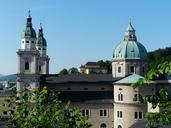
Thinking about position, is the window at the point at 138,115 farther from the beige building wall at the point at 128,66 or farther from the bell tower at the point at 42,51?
the bell tower at the point at 42,51

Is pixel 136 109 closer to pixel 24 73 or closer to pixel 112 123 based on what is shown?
pixel 112 123

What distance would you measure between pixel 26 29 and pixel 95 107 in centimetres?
1551

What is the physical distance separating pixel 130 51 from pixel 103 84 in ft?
23.9

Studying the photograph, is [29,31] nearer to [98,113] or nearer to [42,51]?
[98,113]


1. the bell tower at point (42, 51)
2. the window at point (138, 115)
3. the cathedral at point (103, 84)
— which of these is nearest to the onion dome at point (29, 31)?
the cathedral at point (103, 84)

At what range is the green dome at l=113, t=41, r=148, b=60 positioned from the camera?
6588 centimetres

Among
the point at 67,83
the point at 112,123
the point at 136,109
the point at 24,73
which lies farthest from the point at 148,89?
the point at 24,73

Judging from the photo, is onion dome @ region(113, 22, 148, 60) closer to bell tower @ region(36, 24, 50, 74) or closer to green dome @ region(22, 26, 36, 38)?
green dome @ region(22, 26, 36, 38)

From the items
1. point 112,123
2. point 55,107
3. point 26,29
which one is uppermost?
point 26,29

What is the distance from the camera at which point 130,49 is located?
217ft

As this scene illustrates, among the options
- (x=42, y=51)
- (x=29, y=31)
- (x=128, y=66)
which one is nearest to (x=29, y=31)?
(x=29, y=31)

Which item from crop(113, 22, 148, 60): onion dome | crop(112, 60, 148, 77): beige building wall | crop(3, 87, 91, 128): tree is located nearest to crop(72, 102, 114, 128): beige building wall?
crop(112, 60, 148, 77): beige building wall

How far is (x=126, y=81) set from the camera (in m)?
57.3

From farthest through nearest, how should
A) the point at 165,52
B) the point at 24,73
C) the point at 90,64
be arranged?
the point at 90,64, the point at 165,52, the point at 24,73
